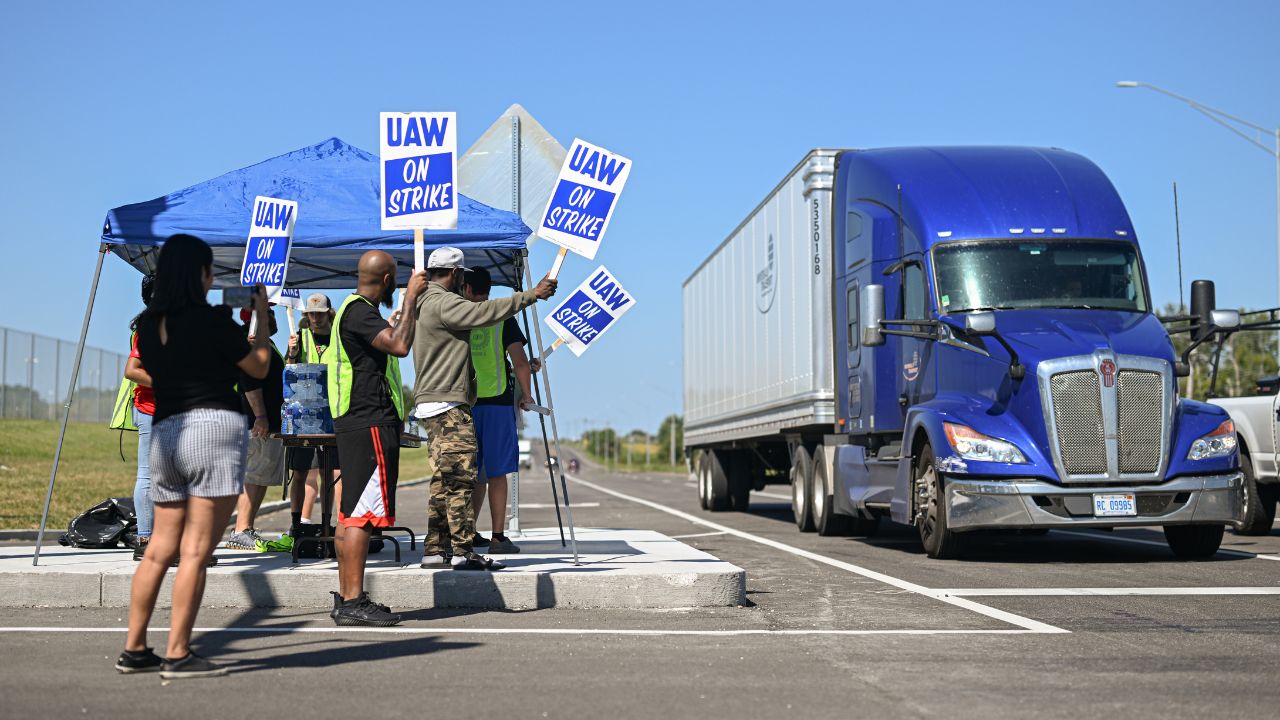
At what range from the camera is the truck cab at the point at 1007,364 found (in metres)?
12.6

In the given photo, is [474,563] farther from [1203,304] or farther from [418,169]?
[1203,304]

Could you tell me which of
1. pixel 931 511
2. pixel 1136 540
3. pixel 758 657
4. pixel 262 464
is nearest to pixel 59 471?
pixel 262 464

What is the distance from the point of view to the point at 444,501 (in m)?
9.24

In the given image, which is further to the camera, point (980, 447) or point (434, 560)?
point (980, 447)

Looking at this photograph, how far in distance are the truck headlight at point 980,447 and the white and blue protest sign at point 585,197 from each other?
4416 millimetres

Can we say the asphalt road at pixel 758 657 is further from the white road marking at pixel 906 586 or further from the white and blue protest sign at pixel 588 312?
the white and blue protest sign at pixel 588 312

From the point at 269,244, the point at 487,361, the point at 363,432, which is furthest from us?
the point at 487,361

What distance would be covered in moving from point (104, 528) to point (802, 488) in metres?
8.90

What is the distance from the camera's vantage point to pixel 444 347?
8969 millimetres

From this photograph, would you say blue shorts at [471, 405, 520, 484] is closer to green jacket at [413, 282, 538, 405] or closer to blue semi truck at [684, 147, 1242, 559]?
green jacket at [413, 282, 538, 405]

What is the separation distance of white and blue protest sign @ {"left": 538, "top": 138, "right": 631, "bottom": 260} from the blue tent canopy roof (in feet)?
3.66

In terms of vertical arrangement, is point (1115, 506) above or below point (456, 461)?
below

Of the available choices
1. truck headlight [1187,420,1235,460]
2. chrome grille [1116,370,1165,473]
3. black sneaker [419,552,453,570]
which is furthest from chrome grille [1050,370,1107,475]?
black sneaker [419,552,453,570]

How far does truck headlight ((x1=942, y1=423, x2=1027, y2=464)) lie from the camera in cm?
1259
